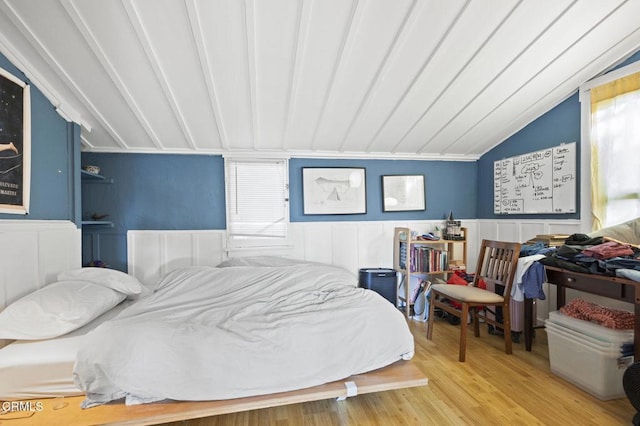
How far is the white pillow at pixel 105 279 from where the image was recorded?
2.04 metres

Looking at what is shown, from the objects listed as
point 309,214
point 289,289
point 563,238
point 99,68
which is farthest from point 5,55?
point 563,238

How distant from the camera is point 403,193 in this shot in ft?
12.8

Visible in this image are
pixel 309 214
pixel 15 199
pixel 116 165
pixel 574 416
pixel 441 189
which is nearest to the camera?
pixel 574 416

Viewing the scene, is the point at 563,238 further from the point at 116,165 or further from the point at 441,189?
the point at 116,165

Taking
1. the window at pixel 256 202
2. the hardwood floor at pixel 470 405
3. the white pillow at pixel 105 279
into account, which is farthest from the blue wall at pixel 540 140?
the white pillow at pixel 105 279

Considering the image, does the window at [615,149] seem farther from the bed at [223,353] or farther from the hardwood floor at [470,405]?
the bed at [223,353]

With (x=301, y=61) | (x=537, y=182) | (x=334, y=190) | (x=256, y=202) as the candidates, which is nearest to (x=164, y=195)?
(x=256, y=202)

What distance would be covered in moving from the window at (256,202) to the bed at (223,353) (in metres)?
1.45

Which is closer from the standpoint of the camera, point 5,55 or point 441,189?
point 5,55

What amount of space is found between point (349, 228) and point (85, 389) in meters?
2.93

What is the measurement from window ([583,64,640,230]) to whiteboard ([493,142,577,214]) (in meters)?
0.22

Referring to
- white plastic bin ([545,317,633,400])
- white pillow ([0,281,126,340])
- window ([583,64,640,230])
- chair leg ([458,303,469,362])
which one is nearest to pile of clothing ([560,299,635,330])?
white plastic bin ([545,317,633,400])

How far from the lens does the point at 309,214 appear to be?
12.1 ft

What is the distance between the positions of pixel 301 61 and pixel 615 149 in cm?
288
